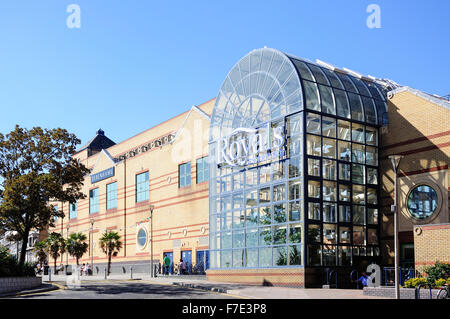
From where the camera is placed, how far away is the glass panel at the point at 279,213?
30.7m

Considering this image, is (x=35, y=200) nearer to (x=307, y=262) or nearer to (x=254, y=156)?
(x=254, y=156)

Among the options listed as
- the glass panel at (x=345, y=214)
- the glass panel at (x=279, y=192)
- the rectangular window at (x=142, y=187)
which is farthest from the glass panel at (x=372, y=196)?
the rectangular window at (x=142, y=187)

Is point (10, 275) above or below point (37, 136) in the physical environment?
below

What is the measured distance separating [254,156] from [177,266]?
1694 centimetres

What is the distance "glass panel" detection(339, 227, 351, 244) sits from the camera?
30694mm

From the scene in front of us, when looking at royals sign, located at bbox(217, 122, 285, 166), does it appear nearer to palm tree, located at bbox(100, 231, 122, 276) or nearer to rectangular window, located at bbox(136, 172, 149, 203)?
rectangular window, located at bbox(136, 172, 149, 203)

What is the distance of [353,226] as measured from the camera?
103ft

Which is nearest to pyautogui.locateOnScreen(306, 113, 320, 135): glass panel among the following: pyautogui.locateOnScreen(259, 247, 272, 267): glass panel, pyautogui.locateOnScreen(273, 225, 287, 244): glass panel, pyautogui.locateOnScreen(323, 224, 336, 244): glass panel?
pyautogui.locateOnScreen(323, 224, 336, 244): glass panel

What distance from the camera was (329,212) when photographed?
3056cm

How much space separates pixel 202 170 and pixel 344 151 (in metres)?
15.7

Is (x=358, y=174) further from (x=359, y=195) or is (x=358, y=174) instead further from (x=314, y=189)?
(x=314, y=189)
